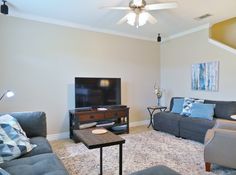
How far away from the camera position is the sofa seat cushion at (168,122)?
13.6 feet

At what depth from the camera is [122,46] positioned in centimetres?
497

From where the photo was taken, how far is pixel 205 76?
442 centimetres

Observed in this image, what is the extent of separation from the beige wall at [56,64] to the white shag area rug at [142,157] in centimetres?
107

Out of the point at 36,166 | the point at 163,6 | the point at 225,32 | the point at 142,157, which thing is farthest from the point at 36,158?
the point at 225,32

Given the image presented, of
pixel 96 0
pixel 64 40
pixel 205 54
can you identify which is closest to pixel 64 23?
pixel 64 40

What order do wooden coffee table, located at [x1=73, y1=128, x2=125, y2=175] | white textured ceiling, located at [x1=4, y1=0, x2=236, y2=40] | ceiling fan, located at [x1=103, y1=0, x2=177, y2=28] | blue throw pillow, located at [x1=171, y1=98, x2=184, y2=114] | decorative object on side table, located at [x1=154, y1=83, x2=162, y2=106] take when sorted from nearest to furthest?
wooden coffee table, located at [x1=73, y1=128, x2=125, y2=175] < ceiling fan, located at [x1=103, y1=0, x2=177, y2=28] < white textured ceiling, located at [x1=4, y1=0, x2=236, y2=40] < blue throw pillow, located at [x1=171, y1=98, x2=184, y2=114] < decorative object on side table, located at [x1=154, y1=83, x2=162, y2=106]

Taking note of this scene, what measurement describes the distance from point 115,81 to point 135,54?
1167mm

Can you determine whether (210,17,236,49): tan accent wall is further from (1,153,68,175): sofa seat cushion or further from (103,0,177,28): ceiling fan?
(1,153,68,175): sofa seat cushion

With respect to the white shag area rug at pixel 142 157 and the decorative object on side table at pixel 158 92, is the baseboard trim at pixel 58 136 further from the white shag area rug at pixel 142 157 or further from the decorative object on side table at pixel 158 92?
the decorative object on side table at pixel 158 92

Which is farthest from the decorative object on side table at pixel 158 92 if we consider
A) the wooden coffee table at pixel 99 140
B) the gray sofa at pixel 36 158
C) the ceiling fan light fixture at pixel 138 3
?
the gray sofa at pixel 36 158

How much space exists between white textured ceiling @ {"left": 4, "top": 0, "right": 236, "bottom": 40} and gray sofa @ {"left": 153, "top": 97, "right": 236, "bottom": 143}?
184 cm

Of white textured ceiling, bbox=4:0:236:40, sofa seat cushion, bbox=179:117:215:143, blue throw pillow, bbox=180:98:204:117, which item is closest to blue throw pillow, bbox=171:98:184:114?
Result: blue throw pillow, bbox=180:98:204:117

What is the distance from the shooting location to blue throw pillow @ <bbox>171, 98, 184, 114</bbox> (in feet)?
14.9

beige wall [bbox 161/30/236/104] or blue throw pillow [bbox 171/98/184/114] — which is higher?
beige wall [bbox 161/30/236/104]
